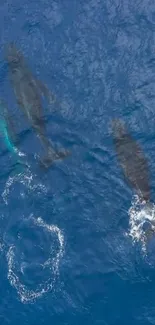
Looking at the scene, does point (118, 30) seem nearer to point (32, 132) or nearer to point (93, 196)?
point (32, 132)

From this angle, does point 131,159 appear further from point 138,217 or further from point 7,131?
point 7,131

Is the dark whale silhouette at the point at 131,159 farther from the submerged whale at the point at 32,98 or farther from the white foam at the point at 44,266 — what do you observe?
the white foam at the point at 44,266

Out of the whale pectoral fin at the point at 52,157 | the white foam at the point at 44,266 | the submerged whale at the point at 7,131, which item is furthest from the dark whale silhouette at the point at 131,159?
the submerged whale at the point at 7,131

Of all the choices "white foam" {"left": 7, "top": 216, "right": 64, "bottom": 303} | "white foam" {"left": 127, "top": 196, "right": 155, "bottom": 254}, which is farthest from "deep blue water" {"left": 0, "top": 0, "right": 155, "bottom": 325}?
"white foam" {"left": 127, "top": 196, "right": 155, "bottom": 254}

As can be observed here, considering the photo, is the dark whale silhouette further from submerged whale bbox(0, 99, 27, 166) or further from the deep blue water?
submerged whale bbox(0, 99, 27, 166)

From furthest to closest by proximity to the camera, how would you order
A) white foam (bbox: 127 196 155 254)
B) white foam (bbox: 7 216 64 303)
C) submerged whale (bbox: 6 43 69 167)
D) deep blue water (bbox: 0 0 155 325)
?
submerged whale (bbox: 6 43 69 167) → white foam (bbox: 7 216 64 303) → white foam (bbox: 127 196 155 254) → deep blue water (bbox: 0 0 155 325)

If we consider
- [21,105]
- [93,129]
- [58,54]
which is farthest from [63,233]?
[58,54]
